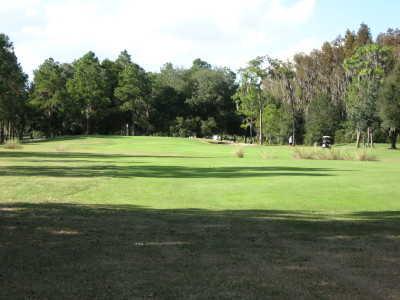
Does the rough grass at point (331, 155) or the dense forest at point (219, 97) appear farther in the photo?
the dense forest at point (219, 97)

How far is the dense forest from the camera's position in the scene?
8606 centimetres

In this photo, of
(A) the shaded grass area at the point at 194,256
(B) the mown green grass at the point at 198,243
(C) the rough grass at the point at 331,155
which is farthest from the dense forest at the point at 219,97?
(A) the shaded grass area at the point at 194,256

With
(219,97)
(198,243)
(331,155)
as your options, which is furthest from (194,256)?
(219,97)

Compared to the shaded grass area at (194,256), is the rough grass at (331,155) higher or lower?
lower

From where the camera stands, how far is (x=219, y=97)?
112 meters

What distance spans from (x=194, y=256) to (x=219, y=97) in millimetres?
104917

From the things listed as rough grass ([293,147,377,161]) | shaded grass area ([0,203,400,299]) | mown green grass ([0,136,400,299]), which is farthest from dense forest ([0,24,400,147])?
shaded grass area ([0,203,400,299])

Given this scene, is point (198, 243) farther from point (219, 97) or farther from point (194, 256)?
point (219, 97)

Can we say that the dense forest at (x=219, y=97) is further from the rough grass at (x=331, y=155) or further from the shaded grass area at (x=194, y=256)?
the shaded grass area at (x=194, y=256)

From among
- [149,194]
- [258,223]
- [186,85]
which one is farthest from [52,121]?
[258,223]

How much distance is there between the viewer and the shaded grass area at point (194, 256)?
625cm

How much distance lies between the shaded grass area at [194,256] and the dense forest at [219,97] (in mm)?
70451

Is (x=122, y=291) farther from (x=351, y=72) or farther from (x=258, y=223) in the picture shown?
(x=351, y=72)

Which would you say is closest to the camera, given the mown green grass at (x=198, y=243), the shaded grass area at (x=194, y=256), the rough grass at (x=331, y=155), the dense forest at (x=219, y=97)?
the shaded grass area at (x=194, y=256)
